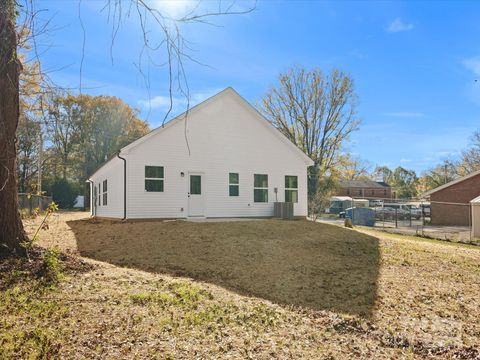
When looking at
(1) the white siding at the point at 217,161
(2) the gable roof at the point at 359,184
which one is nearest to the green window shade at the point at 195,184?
(1) the white siding at the point at 217,161

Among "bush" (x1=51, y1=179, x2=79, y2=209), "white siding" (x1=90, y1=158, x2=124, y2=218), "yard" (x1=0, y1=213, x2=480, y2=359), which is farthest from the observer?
"bush" (x1=51, y1=179, x2=79, y2=209)

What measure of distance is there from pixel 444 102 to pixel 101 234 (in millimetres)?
18502

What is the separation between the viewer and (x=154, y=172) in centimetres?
1438

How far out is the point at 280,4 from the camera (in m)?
3.38

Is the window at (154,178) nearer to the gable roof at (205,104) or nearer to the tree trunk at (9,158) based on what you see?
the gable roof at (205,104)

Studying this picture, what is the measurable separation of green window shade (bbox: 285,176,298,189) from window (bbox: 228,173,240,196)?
8.85 feet

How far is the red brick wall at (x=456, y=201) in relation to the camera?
2754cm

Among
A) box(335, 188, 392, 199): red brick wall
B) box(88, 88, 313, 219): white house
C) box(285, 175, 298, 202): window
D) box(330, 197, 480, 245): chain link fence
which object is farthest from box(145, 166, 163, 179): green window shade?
box(335, 188, 392, 199): red brick wall

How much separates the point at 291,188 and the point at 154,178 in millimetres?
6732

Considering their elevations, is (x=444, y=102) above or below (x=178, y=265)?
Answer: above

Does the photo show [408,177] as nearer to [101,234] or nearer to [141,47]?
[101,234]

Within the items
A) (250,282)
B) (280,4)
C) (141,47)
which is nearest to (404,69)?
(250,282)

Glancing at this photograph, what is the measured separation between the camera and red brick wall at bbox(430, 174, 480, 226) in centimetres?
2754

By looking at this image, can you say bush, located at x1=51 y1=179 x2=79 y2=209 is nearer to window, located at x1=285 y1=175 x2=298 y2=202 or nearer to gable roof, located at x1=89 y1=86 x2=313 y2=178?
gable roof, located at x1=89 y1=86 x2=313 y2=178
